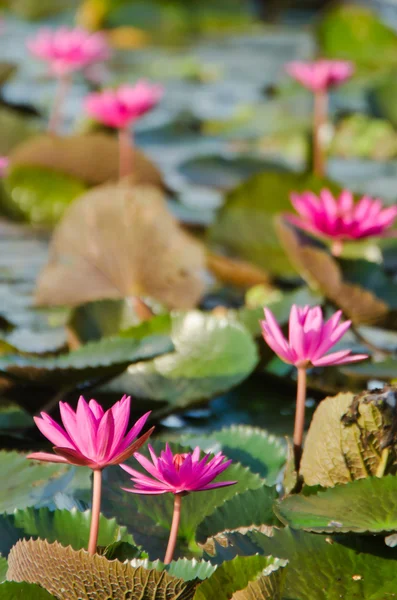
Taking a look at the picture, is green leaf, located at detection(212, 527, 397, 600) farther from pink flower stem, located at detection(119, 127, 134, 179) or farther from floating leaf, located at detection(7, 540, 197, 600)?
pink flower stem, located at detection(119, 127, 134, 179)

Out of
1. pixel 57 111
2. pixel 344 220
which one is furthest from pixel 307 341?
pixel 57 111

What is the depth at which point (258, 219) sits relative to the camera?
2.56 m

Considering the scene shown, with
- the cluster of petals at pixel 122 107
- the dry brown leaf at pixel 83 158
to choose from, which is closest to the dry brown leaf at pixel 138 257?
the cluster of petals at pixel 122 107

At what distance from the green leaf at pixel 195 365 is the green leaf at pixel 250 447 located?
0.18 m

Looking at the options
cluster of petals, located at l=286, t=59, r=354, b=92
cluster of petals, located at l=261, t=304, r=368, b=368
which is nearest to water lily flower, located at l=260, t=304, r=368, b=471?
cluster of petals, located at l=261, t=304, r=368, b=368

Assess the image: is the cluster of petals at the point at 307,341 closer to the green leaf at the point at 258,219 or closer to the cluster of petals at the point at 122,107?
the green leaf at the point at 258,219

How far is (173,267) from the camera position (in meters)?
2.03

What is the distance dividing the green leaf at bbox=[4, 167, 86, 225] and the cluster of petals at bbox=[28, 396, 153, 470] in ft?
6.93

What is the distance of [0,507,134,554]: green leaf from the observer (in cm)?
96

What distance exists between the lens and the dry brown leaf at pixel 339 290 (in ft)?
5.71

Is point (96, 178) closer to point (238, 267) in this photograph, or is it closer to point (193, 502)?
point (238, 267)

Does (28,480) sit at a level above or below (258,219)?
above

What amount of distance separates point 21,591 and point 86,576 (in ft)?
0.20

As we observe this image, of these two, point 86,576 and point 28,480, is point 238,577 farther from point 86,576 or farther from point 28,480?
point 28,480
